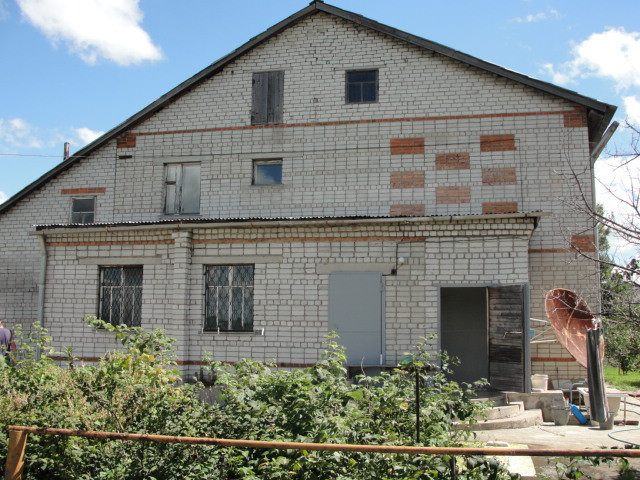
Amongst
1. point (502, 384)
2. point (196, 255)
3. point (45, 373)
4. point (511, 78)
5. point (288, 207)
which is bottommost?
point (502, 384)

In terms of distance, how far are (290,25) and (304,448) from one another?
41.2ft

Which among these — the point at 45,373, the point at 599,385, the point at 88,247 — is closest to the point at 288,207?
the point at 88,247

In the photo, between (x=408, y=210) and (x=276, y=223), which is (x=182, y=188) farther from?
(x=408, y=210)

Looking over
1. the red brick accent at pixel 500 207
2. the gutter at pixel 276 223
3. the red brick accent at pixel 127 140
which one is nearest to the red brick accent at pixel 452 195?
the red brick accent at pixel 500 207

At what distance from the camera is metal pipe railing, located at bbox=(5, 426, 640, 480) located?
3.54 m

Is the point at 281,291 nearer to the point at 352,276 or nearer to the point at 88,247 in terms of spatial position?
the point at 352,276

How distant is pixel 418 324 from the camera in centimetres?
1039

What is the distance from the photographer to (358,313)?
1055 centimetres

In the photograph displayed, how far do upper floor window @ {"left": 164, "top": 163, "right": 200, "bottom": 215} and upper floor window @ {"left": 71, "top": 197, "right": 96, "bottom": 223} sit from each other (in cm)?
205

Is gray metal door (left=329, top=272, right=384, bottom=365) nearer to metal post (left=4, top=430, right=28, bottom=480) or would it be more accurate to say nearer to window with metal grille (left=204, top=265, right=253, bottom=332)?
window with metal grille (left=204, top=265, right=253, bottom=332)

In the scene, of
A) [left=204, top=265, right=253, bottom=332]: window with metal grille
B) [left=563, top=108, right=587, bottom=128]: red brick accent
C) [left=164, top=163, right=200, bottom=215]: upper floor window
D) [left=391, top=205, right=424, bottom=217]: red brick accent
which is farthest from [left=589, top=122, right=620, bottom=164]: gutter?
[left=164, top=163, right=200, bottom=215]: upper floor window

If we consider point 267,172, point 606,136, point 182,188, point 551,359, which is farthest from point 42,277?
point 606,136

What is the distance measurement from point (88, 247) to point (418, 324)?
664cm

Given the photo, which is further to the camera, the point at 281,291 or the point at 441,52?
the point at 441,52
